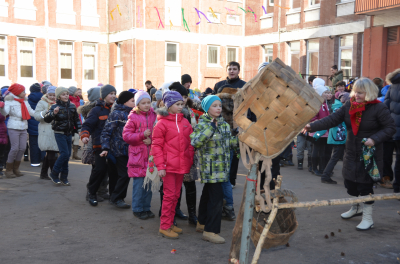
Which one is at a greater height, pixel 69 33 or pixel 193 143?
pixel 69 33

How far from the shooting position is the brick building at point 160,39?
73.2ft

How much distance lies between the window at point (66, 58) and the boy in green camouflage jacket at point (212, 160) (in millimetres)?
22864

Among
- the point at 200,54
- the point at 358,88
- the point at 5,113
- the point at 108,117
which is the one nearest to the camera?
the point at 358,88

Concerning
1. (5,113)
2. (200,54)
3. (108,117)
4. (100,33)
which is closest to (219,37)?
(200,54)

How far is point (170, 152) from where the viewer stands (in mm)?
4980

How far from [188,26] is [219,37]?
2423mm

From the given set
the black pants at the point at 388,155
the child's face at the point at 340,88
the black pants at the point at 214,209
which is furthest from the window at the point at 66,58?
the black pants at the point at 214,209

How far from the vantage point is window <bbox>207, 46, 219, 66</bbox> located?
92.2 feet

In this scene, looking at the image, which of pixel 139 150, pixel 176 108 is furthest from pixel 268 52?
pixel 176 108

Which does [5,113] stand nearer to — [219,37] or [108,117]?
[108,117]

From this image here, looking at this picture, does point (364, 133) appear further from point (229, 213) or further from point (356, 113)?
point (229, 213)

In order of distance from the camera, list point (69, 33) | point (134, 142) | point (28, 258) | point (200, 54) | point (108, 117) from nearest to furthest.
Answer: point (28, 258)
point (134, 142)
point (108, 117)
point (69, 33)
point (200, 54)

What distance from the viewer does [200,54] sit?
27.5m

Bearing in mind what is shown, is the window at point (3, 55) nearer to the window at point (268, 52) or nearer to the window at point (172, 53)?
the window at point (172, 53)
